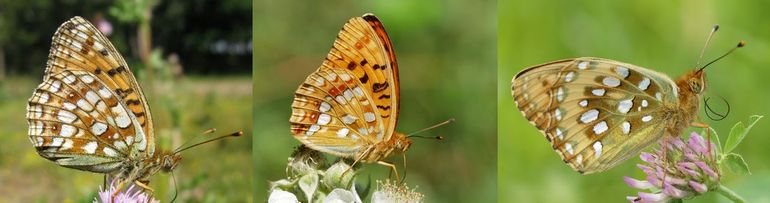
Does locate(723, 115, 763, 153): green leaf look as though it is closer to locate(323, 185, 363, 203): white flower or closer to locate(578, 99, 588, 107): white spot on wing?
locate(578, 99, 588, 107): white spot on wing

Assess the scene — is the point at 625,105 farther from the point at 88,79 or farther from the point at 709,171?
the point at 88,79

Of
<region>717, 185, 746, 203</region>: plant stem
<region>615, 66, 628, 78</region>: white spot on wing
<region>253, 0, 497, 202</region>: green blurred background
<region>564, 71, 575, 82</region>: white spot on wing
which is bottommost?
<region>253, 0, 497, 202</region>: green blurred background

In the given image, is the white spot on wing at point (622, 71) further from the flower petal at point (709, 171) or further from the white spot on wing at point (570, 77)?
the flower petal at point (709, 171)

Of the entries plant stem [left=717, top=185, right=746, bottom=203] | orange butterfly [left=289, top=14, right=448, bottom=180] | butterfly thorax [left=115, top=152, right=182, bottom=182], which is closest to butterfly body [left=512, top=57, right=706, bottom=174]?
plant stem [left=717, top=185, right=746, bottom=203]

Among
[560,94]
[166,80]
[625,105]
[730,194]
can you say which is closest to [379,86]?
[560,94]

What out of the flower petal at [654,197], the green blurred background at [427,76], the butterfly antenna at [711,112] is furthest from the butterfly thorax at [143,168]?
the butterfly antenna at [711,112]

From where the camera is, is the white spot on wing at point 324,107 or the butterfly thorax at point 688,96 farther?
the white spot on wing at point 324,107

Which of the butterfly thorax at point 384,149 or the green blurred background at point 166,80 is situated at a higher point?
the butterfly thorax at point 384,149
